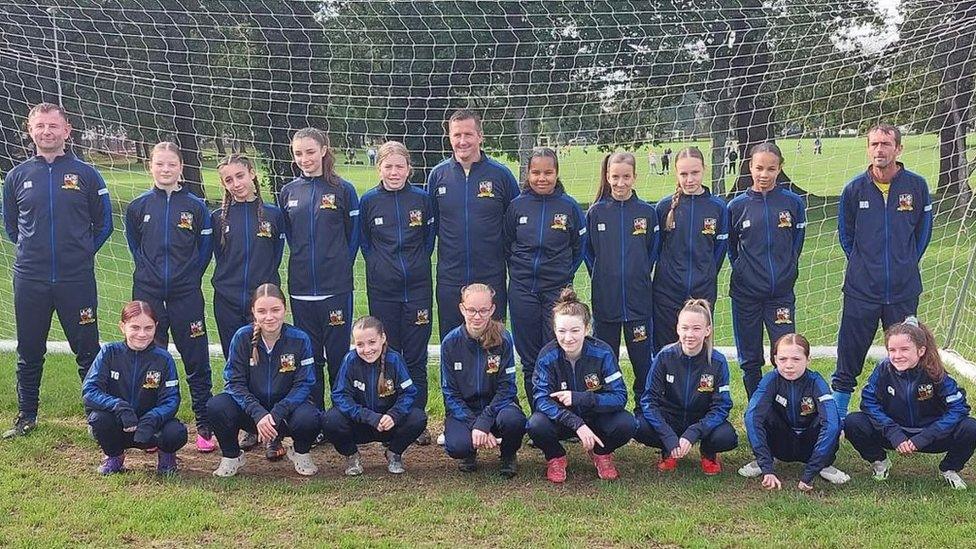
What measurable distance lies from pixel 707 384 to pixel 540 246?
3.24ft

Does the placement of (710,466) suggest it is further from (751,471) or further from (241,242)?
(241,242)

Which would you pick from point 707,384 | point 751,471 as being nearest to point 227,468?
point 707,384

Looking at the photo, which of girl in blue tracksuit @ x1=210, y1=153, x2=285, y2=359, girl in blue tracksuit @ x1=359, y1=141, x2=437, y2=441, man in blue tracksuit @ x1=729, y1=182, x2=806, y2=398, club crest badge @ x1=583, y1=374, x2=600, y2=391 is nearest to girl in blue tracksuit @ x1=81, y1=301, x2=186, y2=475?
girl in blue tracksuit @ x1=210, y1=153, x2=285, y2=359

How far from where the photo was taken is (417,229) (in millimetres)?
4262

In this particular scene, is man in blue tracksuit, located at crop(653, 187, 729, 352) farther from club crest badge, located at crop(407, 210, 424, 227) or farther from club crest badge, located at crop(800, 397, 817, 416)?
club crest badge, located at crop(407, 210, 424, 227)

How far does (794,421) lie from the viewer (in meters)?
3.79

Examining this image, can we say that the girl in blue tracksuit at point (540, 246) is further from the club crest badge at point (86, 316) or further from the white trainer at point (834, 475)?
the club crest badge at point (86, 316)

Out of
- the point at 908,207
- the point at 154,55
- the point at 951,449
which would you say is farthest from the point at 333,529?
the point at 154,55

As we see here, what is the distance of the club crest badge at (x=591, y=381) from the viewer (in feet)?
12.9

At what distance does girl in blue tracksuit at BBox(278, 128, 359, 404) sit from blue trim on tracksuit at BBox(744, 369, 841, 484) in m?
1.96

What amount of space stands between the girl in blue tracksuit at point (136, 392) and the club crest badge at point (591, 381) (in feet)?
5.84

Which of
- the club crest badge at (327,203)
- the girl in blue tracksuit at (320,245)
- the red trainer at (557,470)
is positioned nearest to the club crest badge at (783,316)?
the red trainer at (557,470)

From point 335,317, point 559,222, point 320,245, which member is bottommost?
→ point 335,317

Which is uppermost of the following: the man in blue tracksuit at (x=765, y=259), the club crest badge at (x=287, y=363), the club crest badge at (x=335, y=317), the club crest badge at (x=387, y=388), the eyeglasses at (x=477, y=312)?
the man in blue tracksuit at (x=765, y=259)
